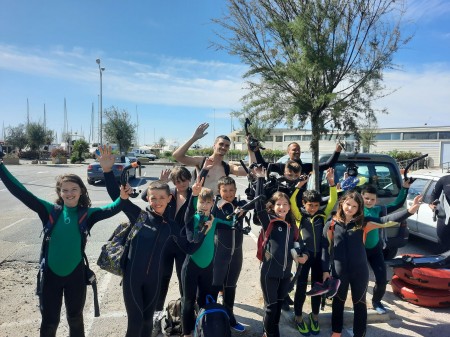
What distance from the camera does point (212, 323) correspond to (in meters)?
2.78

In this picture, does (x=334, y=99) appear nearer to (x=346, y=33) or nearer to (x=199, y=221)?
(x=346, y=33)

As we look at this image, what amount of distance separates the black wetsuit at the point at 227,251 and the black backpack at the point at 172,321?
0.48m

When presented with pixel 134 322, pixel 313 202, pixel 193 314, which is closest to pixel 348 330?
pixel 313 202

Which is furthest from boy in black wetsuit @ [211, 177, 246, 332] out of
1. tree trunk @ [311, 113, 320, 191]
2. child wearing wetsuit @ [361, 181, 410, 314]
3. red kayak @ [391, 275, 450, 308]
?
red kayak @ [391, 275, 450, 308]

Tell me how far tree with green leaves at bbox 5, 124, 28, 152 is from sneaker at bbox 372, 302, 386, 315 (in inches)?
2210

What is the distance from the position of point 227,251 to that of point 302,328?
1.13 meters

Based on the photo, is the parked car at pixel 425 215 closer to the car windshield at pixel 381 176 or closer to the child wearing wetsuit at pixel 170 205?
the car windshield at pixel 381 176

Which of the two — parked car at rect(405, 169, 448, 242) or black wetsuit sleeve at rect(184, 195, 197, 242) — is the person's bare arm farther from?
parked car at rect(405, 169, 448, 242)

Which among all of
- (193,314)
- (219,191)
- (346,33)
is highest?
(346,33)

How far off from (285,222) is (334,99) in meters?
2.14

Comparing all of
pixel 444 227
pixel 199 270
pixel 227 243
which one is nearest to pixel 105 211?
pixel 199 270

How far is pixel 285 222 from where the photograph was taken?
325cm

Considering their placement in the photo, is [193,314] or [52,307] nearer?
[52,307]

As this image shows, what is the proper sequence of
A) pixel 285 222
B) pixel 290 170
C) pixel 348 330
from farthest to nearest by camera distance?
pixel 290 170, pixel 348 330, pixel 285 222
